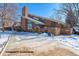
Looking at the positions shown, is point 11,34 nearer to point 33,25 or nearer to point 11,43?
point 11,43

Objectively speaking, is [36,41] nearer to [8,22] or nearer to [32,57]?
[32,57]

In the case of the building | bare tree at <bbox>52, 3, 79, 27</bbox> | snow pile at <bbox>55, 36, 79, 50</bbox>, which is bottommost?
snow pile at <bbox>55, 36, 79, 50</bbox>

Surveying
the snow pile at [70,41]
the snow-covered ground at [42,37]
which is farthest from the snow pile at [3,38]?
the snow pile at [70,41]

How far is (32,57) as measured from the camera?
167cm

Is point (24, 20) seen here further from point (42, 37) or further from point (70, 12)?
point (70, 12)

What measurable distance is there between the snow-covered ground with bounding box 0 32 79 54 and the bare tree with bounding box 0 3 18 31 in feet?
0.54

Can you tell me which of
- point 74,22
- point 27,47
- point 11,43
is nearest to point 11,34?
point 11,43

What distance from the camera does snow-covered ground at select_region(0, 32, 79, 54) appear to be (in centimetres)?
168

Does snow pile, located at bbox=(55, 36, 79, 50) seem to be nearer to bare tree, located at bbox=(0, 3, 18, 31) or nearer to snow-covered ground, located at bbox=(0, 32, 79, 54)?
snow-covered ground, located at bbox=(0, 32, 79, 54)

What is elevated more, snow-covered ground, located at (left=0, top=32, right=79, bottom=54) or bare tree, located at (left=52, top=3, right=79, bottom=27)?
bare tree, located at (left=52, top=3, right=79, bottom=27)

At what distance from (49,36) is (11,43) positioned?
1.36 feet

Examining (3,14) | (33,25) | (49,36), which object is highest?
(3,14)

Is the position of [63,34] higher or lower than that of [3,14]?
lower

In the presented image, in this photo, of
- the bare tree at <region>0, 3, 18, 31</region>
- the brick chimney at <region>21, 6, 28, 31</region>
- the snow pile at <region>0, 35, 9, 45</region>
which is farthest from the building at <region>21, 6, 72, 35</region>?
the snow pile at <region>0, 35, 9, 45</region>
